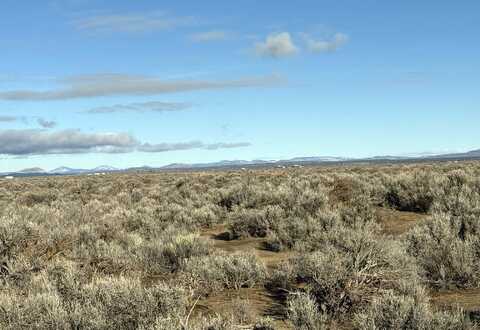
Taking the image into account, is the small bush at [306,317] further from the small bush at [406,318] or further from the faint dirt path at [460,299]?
the faint dirt path at [460,299]

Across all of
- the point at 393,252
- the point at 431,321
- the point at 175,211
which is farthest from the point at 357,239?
the point at 175,211

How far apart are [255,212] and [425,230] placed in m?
5.57

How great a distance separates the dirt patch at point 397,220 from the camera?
12709mm

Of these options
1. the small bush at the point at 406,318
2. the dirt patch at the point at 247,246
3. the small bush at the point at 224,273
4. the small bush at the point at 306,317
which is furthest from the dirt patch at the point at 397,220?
the small bush at the point at 406,318

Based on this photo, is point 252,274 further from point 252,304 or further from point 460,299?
point 460,299

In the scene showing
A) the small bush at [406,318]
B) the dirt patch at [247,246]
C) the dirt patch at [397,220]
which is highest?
the small bush at [406,318]

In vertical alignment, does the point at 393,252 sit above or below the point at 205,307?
above

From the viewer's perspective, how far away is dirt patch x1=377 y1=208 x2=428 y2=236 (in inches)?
500

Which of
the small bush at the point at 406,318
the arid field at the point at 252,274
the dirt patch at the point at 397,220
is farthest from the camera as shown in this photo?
the dirt patch at the point at 397,220

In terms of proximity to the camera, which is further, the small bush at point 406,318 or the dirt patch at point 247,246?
the dirt patch at point 247,246

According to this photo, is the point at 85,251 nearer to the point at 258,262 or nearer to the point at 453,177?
the point at 258,262

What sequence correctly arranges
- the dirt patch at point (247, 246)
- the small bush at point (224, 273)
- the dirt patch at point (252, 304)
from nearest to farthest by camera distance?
the dirt patch at point (252, 304) < the small bush at point (224, 273) < the dirt patch at point (247, 246)

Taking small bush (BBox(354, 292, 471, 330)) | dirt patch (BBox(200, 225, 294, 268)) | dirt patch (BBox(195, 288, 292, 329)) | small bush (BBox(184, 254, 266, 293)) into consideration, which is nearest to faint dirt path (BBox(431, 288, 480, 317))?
small bush (BBox(354, 292, 471, 330))

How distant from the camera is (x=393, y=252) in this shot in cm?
767
